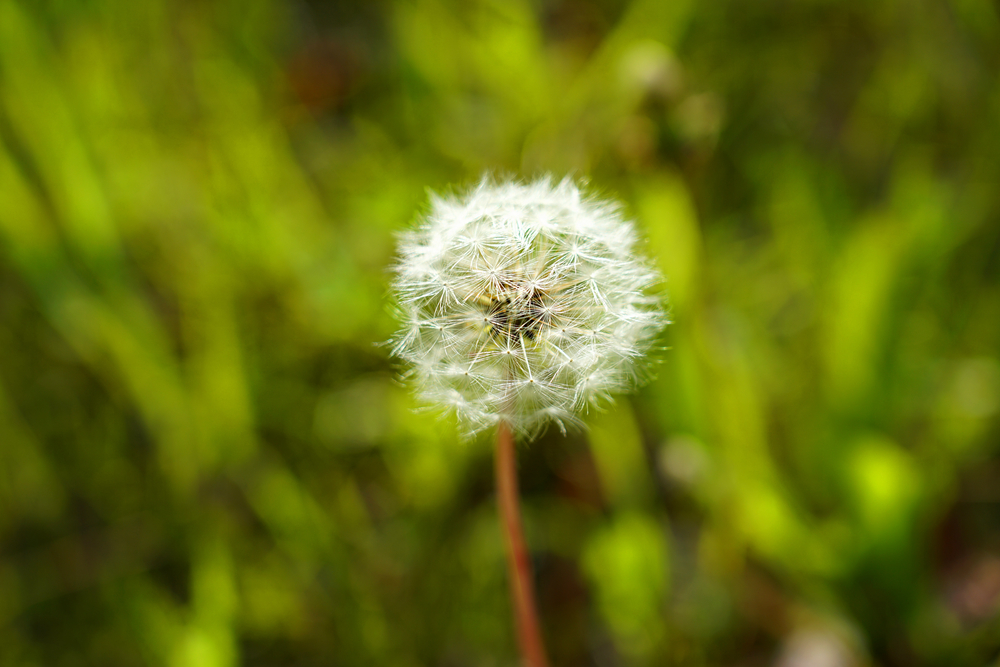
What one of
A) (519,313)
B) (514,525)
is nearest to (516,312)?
(519,313)

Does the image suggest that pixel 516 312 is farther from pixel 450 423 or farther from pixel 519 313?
pixel 450 423

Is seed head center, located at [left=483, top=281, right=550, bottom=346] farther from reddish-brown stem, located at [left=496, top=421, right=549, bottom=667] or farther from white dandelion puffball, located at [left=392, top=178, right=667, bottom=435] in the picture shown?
reddish-brown stem, located at [left=496, top=421, right=549, bottom=667]

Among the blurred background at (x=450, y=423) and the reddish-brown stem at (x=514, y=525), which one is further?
the blurred background at (x=450, y=423)

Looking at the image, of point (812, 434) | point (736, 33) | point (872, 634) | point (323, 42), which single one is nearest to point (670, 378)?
point (812, 434)

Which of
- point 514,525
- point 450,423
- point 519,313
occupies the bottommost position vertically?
point 514,525

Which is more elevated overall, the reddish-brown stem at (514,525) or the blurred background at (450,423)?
the blurred background at (450,423)

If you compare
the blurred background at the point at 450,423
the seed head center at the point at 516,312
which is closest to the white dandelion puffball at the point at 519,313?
the seed head center at the point at 516,312

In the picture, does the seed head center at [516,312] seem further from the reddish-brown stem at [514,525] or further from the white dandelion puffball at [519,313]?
the reddish-brown stem at [514,525]
